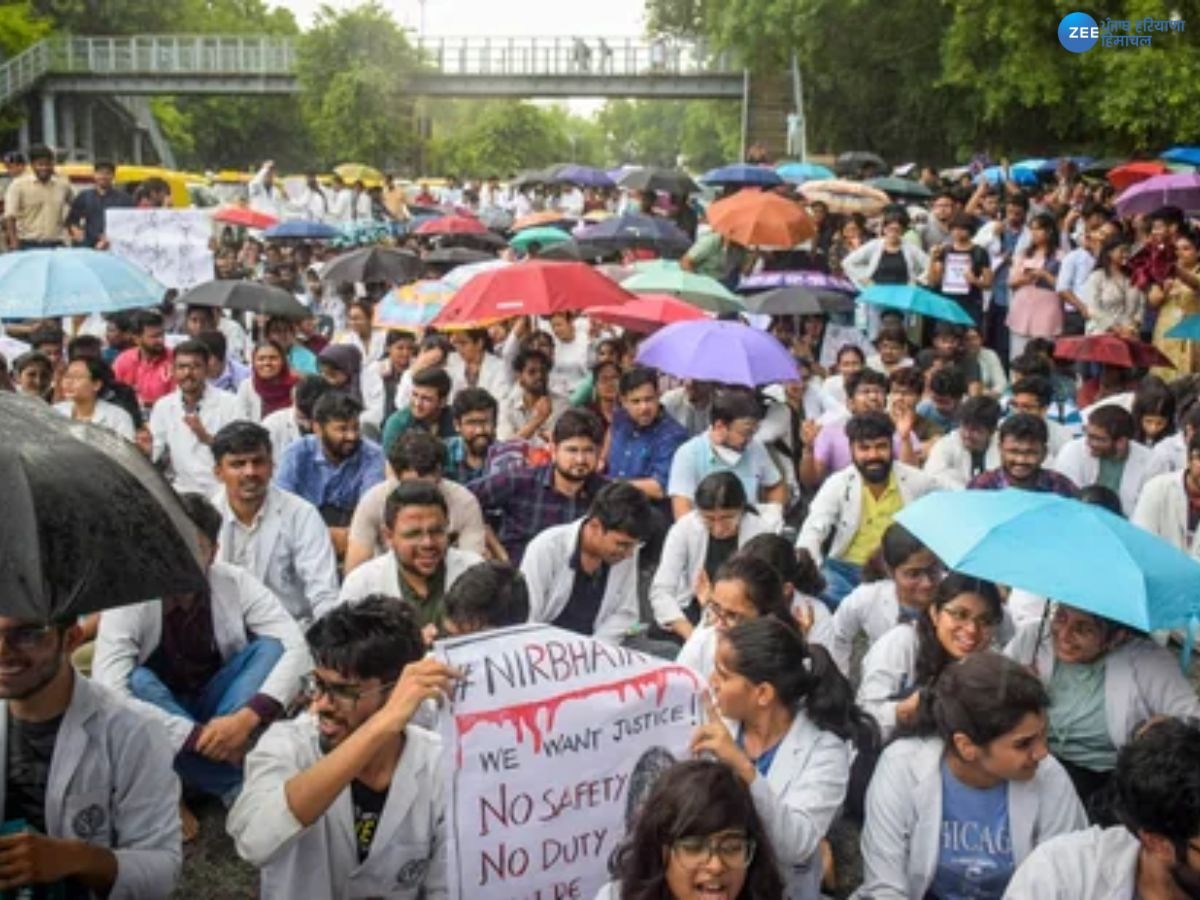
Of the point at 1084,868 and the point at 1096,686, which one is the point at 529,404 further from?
the point at 1084,868

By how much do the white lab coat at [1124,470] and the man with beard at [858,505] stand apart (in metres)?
0.90

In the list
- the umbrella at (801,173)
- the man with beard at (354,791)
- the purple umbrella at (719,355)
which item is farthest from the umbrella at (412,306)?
the umbrella at (801,173)

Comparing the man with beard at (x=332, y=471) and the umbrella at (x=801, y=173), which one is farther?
the umbrella at (x=801, y=173)

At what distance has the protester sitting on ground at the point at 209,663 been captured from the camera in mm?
4637

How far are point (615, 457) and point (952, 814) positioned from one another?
4.01 metres

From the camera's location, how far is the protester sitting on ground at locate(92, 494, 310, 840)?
183 inches

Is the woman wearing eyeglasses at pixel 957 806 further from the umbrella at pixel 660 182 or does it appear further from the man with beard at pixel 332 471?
the umbrella at pixel 660 182

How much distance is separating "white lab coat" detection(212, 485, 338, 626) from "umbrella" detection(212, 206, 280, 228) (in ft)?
37.0

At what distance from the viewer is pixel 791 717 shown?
12.8ft

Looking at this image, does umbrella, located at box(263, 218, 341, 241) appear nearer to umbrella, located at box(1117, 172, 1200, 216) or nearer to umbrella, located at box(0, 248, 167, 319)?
umbrella, located at box(0, 248, 167, 319)

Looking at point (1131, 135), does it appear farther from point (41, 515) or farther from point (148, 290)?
point (41, 515)

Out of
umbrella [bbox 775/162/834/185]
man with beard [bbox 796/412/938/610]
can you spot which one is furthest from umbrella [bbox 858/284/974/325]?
umbrella [bbox 775/162/834/185]

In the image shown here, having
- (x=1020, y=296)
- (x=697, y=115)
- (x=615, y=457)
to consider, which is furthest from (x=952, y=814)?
(x=697, y=115)

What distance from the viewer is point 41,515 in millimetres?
2633
